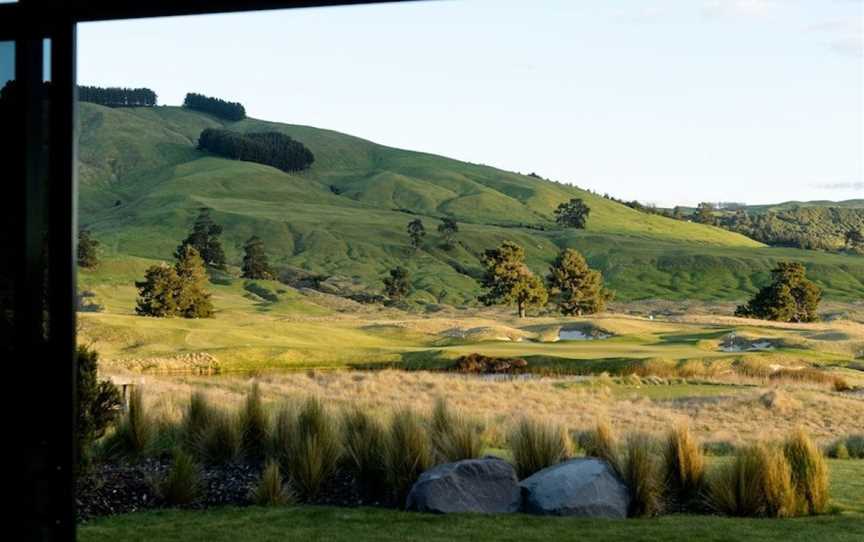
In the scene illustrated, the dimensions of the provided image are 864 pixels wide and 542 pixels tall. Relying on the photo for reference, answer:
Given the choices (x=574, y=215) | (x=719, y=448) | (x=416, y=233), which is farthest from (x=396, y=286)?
(x=719, y=448)

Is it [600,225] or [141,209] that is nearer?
[141,209]

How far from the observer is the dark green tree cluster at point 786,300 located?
244 ft

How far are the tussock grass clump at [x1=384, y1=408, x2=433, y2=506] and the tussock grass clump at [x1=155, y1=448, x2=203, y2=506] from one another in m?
1.61

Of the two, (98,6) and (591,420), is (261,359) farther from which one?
(98,6)

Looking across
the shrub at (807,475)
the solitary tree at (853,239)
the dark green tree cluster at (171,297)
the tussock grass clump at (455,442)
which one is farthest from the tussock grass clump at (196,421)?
the solitary tree at (853,239)

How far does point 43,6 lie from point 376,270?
10854 centimetres

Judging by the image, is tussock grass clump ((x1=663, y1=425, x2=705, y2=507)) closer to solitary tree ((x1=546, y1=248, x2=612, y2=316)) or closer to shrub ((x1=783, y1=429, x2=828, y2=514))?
shrub ((x1=783, y1=429, x2=828, y2=514))

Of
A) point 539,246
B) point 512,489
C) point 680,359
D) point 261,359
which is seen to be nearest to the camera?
point 512,489

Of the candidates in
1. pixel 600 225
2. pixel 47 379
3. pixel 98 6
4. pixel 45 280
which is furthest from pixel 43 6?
pixel 600 225

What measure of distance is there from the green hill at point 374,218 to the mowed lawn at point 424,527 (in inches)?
3579

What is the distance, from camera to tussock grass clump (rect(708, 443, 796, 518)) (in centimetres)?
909

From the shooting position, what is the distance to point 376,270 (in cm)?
11250

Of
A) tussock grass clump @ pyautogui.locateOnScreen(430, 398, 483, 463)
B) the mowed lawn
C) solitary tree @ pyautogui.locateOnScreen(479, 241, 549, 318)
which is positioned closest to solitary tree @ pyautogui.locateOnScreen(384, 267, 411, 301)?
solitary tree @ pyautogui.locateOnScreen(479, 241, 549, 318)

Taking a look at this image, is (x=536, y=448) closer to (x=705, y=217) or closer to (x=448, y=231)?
(x=448, y=231)
